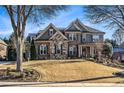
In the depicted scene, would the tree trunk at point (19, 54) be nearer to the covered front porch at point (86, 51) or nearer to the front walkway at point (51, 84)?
the front walkway at point (51, 84)

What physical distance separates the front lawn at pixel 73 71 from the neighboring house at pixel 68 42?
0.31 meters

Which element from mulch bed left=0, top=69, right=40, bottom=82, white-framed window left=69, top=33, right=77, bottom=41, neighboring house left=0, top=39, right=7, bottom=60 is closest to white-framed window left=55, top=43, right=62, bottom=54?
white-framed window left=69, top=33, right=77, bottom=41

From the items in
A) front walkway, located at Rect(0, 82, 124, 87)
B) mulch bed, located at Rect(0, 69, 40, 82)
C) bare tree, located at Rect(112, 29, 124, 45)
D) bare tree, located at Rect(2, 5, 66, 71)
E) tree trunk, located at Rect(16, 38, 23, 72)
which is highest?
bare tree, located at Rect(2, 5, 66, 71)

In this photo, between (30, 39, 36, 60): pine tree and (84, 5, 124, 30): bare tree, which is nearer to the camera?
(84, 5, 124, 30): bare tree

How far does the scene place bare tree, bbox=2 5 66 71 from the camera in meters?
20.3

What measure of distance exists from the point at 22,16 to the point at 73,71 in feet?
9.50

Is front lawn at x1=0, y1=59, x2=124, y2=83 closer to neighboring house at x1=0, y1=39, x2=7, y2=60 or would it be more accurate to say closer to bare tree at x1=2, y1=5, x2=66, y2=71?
neighboring house at x1=0, y1=39, x2=7, y2=60

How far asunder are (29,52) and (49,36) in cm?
101

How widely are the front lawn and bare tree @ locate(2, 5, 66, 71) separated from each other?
74 cm

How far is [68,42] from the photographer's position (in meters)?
20.8

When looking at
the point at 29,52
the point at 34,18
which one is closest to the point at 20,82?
the point at 29,52

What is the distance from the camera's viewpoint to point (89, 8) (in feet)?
66.3

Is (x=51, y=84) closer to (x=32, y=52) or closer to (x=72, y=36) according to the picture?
(x=32, y=52)

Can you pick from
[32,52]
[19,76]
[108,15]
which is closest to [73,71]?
[32,52]
